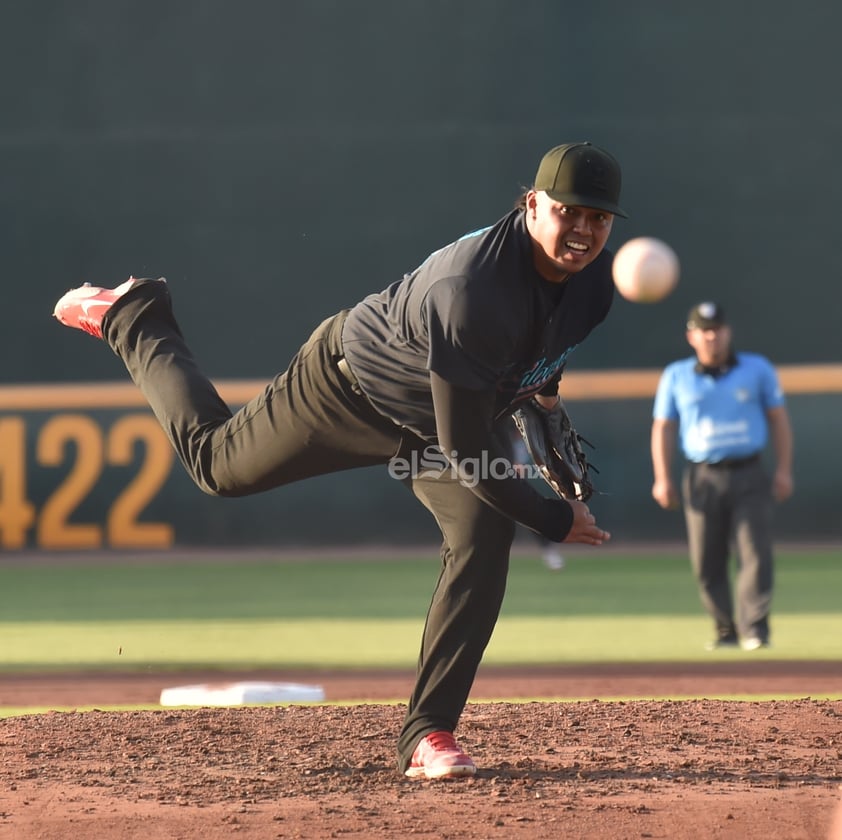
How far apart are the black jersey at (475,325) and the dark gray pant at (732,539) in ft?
12.1

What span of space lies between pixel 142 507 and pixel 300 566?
5.42 ft

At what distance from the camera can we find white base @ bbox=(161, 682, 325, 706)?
635 cm

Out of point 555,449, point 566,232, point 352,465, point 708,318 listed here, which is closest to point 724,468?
point 708,318

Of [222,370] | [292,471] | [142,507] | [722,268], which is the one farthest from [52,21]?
[292,471]

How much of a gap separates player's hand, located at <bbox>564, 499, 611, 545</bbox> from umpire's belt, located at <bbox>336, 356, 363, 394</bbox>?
0.72 m

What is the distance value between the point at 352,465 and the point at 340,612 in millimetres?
5259

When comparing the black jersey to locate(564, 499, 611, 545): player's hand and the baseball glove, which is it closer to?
the baseball glove

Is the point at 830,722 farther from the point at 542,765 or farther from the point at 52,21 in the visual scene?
the point at 52,21

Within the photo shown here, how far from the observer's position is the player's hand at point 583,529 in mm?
4285

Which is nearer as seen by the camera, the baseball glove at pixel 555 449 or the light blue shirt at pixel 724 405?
the baseball glove at pixel 555 449

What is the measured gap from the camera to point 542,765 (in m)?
4.86

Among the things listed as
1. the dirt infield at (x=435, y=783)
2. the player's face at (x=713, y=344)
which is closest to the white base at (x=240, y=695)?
the dirt infield at (x=435, y=783)

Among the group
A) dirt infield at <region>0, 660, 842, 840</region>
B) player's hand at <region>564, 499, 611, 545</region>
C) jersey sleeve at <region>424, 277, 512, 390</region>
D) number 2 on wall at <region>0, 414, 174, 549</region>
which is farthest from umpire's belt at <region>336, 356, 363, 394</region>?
number 2 on wall at <region>0, 414, 174, 549</region>

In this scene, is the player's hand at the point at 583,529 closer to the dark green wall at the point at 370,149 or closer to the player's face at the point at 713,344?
the player's face at the point at 713,344
